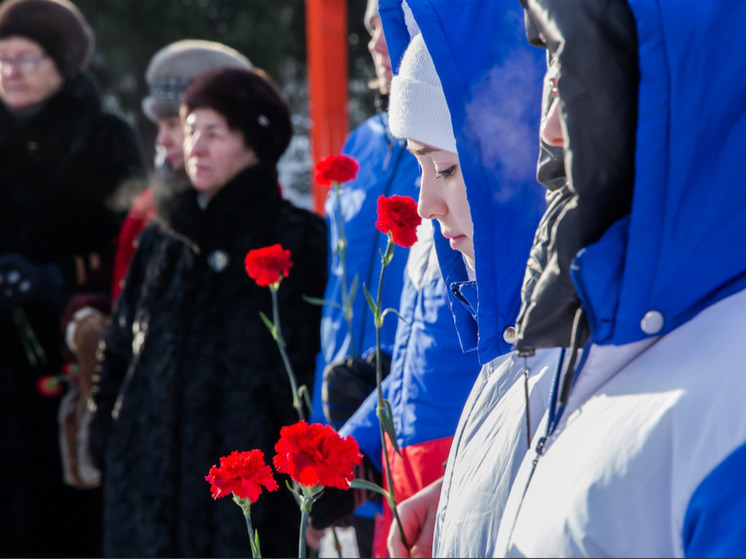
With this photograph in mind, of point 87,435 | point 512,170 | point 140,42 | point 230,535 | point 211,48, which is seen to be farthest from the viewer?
point 140,42

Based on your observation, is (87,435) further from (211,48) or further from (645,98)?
(645,98)

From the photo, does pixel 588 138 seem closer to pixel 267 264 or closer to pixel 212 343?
pixel 267 264

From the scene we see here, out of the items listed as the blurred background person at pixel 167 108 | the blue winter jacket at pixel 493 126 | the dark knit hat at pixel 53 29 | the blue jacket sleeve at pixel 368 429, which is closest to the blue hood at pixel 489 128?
the blue winter jacket at pixel 493 126

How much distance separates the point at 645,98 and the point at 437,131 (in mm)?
467

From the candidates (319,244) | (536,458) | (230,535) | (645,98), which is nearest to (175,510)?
(230,535)

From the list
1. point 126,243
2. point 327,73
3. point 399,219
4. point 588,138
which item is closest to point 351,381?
point 399,219

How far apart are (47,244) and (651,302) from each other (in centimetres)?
326

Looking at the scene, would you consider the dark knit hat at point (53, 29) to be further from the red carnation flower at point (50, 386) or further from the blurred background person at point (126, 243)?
the red carnation flower at point (50, 386)

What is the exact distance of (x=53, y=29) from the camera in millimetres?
3750

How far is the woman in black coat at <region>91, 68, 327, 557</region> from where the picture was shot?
106 inches

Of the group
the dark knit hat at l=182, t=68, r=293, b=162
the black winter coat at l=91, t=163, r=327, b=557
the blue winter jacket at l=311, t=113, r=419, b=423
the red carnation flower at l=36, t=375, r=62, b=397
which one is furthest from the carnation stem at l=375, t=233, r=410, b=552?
the red carnation flower at l=36, t=375, r=62, b=397

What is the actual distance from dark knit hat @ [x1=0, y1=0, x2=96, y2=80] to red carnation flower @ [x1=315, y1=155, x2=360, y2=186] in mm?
2295

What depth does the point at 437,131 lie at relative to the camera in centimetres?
131

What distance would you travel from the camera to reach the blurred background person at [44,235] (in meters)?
3.69
